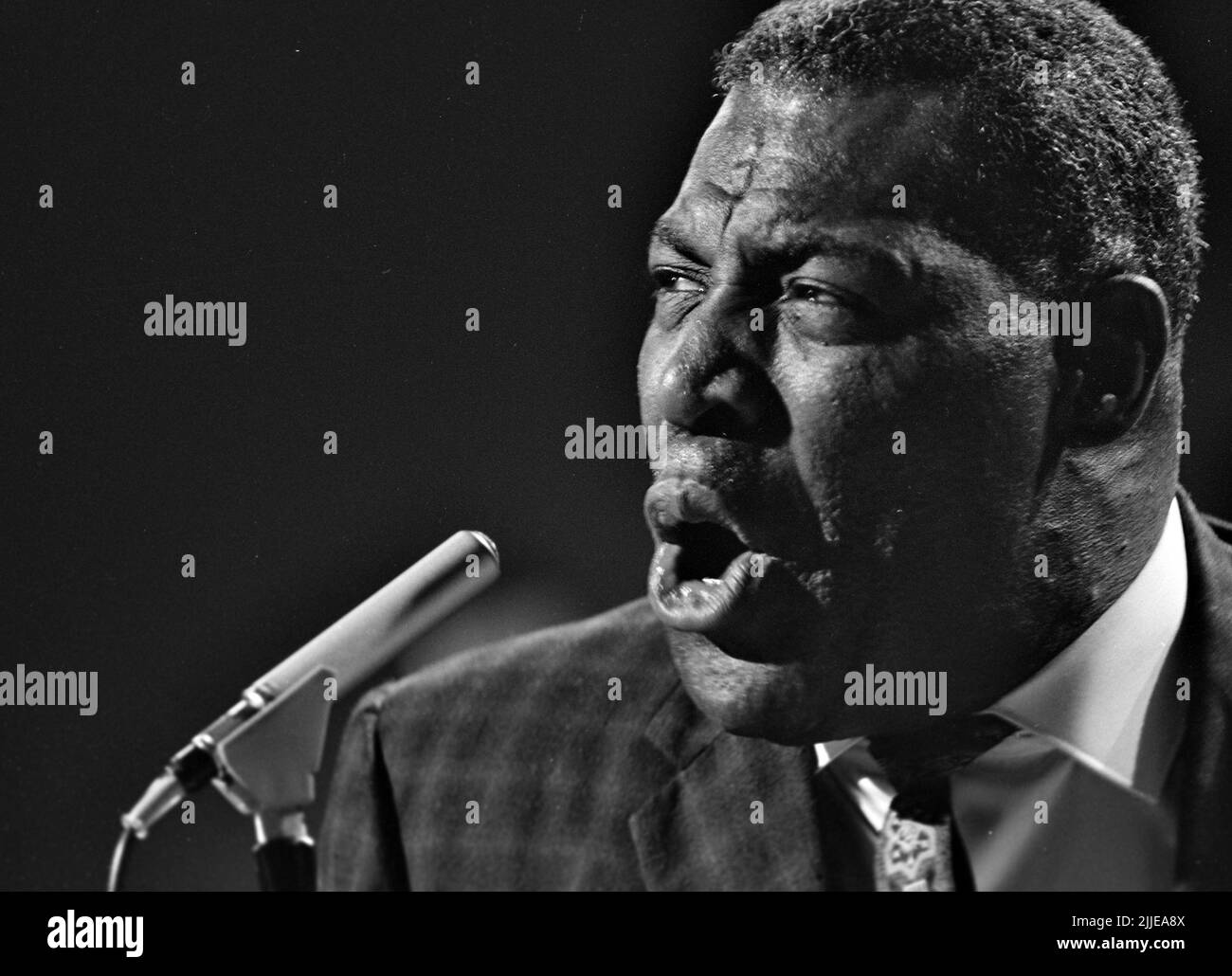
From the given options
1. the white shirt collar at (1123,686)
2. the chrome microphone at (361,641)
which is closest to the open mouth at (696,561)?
the chrome microphone at (361,641)

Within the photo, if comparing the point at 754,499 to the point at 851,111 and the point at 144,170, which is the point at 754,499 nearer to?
the point at 851,111

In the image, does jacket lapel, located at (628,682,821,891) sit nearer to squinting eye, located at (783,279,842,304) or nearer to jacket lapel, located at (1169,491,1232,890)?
jacket lapel, located at (1169,491,1232,890)

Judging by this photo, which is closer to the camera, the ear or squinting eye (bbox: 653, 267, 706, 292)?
the ear

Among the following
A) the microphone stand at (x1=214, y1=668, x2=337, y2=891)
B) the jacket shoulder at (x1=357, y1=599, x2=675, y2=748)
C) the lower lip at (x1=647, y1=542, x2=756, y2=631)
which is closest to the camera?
the microphone stand at (x1=214, y1=668, x2=337, y2=891)

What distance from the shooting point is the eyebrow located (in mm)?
2082

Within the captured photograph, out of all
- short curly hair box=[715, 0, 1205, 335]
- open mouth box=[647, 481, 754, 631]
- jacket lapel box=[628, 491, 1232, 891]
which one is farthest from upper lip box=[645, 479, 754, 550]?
short curly hair box=[715, 0, 1205, 335]

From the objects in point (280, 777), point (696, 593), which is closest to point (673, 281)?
point (696, 593)

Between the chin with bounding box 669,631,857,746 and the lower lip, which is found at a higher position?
the lower lip

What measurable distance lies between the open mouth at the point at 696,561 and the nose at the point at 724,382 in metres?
0.09

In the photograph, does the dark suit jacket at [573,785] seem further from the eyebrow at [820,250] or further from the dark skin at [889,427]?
the eyebrow at [820,250]

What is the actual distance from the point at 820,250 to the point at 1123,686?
70 cm

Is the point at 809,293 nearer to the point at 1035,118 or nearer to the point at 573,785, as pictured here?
the point at 1035,118

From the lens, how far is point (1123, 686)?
2125 mm

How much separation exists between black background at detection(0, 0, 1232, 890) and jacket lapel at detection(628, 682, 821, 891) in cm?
30
